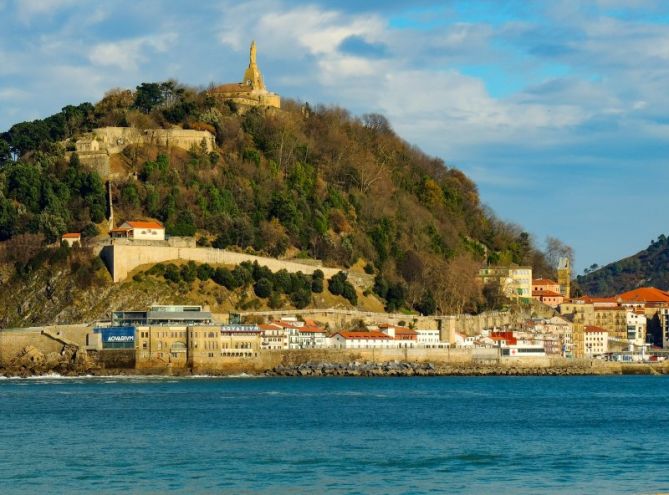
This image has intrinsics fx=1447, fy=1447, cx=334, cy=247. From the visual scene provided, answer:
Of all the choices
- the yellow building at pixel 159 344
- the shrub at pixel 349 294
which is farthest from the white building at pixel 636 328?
the yellow building at pixel 159 344

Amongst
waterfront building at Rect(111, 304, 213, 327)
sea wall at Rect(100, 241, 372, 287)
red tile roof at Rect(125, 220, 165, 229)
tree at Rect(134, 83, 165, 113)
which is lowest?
waterfront building at Rect(111, 304, 213, 327)

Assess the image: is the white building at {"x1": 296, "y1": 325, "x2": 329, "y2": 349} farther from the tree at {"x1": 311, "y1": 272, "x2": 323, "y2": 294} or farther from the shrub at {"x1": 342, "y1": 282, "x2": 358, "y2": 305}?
the shrub at {"x1": 342, "y1": 282, "x2": 358, "y2": 305}

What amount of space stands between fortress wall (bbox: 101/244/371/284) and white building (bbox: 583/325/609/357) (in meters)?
22.6

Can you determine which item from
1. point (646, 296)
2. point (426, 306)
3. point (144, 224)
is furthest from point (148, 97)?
point (646, 296)

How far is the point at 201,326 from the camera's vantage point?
76.1 metres

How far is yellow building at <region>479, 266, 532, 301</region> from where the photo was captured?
104 metres

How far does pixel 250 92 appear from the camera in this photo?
353 ft

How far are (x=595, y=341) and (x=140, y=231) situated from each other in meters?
34.4

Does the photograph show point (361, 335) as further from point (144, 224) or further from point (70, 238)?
point (70, 238)

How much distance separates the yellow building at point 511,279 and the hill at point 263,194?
1.35 metres

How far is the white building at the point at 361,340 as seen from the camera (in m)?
81.6

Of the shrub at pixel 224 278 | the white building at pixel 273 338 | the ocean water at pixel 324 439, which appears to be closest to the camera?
the ocean water at pixel 324 439

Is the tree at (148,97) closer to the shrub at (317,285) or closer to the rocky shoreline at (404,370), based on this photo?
the shrub at (317,285)

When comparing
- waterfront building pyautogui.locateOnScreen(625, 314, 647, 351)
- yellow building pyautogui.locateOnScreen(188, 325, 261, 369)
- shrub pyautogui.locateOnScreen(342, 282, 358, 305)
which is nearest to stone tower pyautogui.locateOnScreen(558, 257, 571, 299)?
waterfront building pyautogui.locateOnScreen(625, 314, 647, 351)
